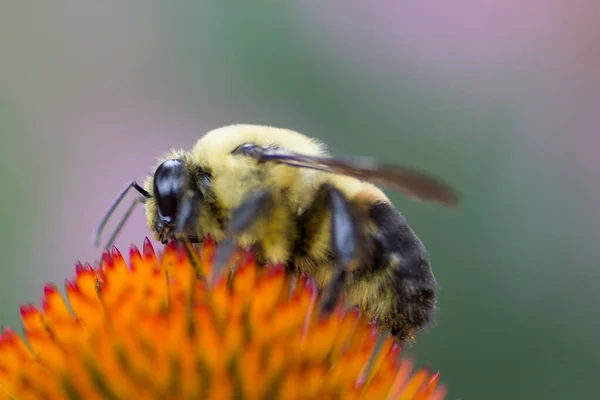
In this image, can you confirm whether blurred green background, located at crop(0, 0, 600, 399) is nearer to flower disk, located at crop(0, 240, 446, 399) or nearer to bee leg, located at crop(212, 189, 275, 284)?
flower disk, located at crop(0, 240, 446, 399)

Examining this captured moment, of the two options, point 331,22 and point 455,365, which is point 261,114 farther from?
point 455,365

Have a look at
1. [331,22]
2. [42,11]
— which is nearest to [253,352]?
[331,22]

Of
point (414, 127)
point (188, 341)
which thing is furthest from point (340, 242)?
point (414, 127)

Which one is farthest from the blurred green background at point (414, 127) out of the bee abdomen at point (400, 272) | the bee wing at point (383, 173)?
the bee wing at point (383, 173)

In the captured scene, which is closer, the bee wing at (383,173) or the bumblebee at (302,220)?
the bee wing at (383,173)

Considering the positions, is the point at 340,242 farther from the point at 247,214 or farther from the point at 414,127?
the point at 414,127

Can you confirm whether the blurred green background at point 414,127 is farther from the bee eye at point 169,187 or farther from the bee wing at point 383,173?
the bee wing at point 383,173
